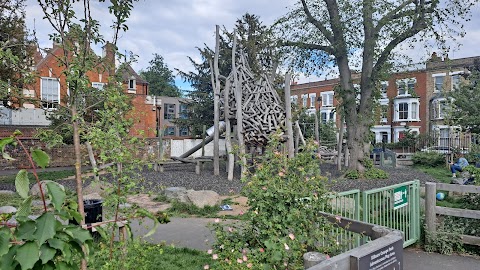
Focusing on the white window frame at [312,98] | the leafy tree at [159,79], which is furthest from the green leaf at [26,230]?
the leafy tree at [159,79]

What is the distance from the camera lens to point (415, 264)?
523 cm

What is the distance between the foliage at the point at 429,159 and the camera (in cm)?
2288

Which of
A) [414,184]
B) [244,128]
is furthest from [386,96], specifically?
[414,184]

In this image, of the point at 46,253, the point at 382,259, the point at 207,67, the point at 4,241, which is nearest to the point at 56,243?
the point at 46,253

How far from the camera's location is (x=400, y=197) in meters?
5.73

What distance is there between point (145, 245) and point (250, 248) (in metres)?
1.00

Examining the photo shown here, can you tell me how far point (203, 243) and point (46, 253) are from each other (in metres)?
5.22

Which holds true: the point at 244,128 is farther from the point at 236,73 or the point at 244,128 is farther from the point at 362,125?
the point at 362,125

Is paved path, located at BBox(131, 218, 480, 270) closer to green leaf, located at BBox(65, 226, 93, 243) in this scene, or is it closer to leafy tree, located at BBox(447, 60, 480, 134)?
green leaf, located at BBox(65, 226, 93, 243)

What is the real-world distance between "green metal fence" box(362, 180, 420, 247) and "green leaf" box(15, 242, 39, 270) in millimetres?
4498

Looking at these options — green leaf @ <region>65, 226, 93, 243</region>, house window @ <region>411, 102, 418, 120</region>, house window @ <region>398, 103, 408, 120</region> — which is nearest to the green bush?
green leaf @ <region>65, 226, 93, 243</region>

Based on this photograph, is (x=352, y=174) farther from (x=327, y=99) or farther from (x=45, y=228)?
(x=327, y=99)

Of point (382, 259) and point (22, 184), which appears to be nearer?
point (22, 184)

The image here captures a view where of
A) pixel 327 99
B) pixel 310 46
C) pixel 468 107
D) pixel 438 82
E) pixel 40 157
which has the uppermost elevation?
pixel 438 82
